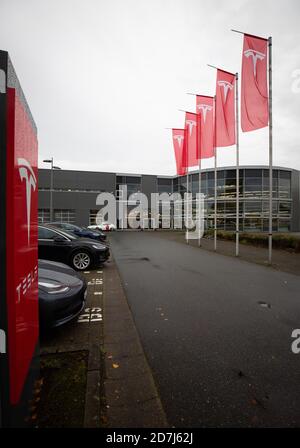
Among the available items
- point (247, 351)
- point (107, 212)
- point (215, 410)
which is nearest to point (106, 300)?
point (247, 351)

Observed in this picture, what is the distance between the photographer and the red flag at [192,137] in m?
15.0

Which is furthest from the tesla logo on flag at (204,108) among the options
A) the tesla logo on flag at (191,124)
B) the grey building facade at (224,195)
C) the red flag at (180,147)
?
the grey building facade at (224,195)

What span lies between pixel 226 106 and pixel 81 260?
10414 mm

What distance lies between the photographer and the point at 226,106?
1148cm

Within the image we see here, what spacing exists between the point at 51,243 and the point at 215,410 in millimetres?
6738

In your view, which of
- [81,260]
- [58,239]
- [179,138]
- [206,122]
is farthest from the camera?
[179,138]

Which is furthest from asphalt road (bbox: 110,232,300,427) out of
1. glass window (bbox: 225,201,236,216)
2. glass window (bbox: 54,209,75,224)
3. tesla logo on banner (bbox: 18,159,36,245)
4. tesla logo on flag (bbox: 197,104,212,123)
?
glass window (bbox: 54,209,75,224)

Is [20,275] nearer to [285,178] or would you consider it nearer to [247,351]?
[247,351]

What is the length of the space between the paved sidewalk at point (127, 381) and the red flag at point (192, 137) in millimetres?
13279

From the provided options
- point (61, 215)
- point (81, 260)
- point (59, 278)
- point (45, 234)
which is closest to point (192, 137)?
point (81, 260)

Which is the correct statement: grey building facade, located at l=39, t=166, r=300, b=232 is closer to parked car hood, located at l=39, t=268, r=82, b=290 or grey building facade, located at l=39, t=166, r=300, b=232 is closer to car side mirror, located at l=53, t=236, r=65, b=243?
car side mirror, located at l=53, t=236, r=65, b=243

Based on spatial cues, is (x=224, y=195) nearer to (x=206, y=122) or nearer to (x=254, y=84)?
(x=206, y=122)

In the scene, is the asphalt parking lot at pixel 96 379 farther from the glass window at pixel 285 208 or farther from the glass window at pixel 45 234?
the glass window at pixel 285 208

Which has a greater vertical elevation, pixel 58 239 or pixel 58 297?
pixel 58 239
